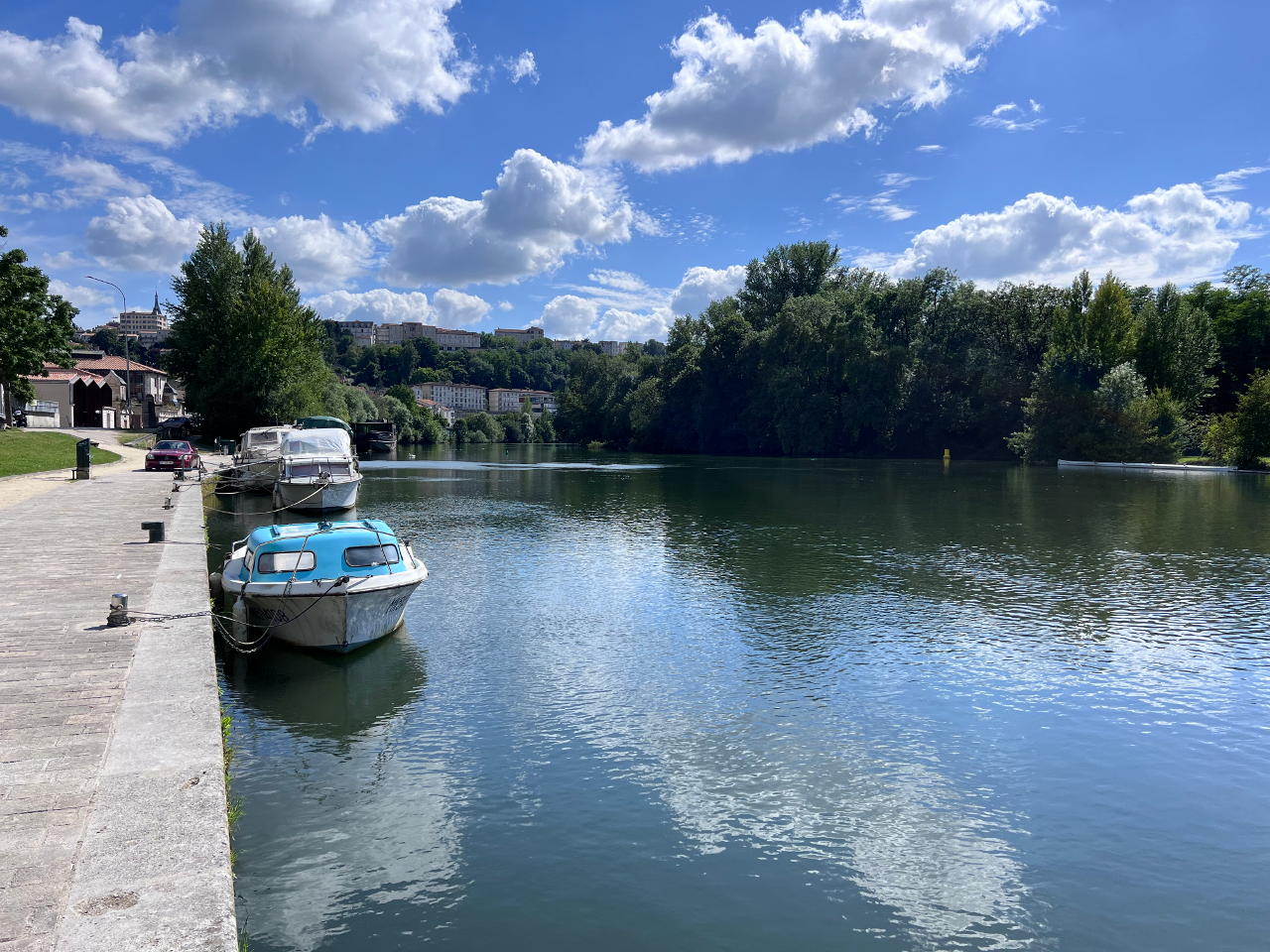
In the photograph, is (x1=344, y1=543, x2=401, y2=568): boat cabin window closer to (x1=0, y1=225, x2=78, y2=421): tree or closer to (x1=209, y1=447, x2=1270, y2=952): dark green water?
(x1=209, y1=447, x2=1270, y2=952): dark green water

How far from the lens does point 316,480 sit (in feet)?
101

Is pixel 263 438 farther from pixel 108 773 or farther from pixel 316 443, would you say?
pixel 108 773

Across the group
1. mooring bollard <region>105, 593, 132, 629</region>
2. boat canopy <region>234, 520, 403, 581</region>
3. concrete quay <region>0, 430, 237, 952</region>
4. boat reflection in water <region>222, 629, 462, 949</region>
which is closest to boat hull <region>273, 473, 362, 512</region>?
concrete quay <region>0, 430, 237, 952</region>

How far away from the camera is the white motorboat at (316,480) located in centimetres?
3069

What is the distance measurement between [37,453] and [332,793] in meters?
41.5

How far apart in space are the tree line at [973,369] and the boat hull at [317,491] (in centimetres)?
5434

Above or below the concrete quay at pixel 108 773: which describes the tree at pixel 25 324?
above

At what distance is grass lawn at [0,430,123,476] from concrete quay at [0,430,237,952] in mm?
27748

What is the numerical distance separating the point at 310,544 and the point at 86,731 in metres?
6.48

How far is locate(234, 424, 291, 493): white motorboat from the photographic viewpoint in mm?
33656

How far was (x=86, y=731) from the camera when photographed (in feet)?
23.1

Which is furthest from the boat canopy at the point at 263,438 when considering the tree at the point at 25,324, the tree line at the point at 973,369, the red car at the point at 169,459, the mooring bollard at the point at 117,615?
the tree line at the point at 973,369

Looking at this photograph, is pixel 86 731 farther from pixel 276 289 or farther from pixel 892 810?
pixel 276 289

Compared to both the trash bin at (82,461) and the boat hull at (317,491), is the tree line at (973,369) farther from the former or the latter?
the trash bin at (82,461)
